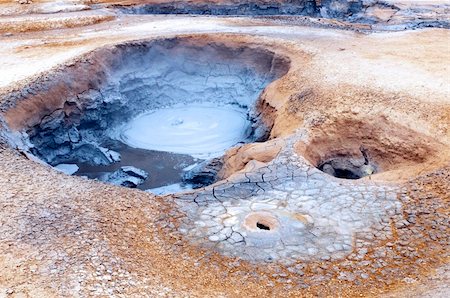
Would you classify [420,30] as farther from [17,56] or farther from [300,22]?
[17,56]

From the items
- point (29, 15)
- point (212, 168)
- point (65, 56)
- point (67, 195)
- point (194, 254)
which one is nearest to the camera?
point (194, 254)

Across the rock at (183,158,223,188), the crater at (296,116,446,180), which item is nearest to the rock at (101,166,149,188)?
the rock at (183,158,223,188)

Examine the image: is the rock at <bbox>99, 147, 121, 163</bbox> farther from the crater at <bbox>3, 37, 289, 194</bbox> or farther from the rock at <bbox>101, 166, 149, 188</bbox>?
the rock at <bbox>101, 166, 149, 188</bbox>

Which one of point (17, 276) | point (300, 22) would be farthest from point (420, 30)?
point (17, 276)

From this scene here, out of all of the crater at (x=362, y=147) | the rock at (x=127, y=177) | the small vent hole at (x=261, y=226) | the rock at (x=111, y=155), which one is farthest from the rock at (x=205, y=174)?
the small vent hole at (x=261, y=226)

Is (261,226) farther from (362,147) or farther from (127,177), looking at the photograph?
(127,177)

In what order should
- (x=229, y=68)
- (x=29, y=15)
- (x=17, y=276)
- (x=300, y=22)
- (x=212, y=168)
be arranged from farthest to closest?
1. (x=29, y=15)
2. (x=300, y=22)
3. (x=229, y=68)
4. (x=212, y=168)
5. (x=17, y=276)
